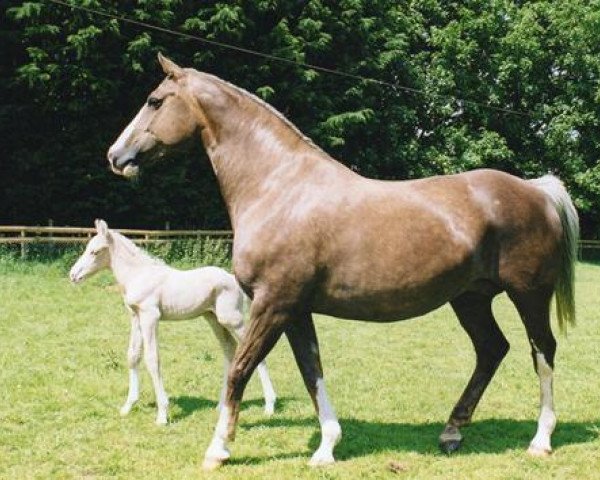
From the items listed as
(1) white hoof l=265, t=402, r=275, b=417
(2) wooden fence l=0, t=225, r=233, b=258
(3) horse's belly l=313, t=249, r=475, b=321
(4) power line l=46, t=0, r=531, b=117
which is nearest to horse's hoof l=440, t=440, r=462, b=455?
(3) horse's belly l=313, t=249, r=475, b=321

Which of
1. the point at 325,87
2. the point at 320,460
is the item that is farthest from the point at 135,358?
the point at 325,87

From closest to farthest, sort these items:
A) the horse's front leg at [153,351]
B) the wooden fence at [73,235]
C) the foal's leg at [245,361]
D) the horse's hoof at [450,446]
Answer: the foal's leg at [245,361] < the horse's hoof at [450,446] < the horse's front leg at [153,351] < the wooden fence at [73,235]

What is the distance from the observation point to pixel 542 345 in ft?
17.9

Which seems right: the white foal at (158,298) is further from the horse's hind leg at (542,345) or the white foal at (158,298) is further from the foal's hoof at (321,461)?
the horse's hind leg at (542,345)

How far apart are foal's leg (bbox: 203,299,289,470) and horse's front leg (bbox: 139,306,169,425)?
1.35 metres

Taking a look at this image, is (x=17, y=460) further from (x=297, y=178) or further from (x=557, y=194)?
(x=557, y=194)

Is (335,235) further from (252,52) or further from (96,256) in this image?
(252,52)

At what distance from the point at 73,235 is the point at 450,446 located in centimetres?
1772

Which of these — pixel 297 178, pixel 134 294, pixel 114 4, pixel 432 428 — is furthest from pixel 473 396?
pixel 114 4

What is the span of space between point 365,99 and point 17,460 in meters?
23.5

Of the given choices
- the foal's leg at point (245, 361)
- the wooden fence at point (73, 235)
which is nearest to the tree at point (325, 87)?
the wooden fence at point (73, 235)

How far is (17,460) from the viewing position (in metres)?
5.22

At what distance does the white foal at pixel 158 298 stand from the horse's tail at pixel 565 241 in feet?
9.36

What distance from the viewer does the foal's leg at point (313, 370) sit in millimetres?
5250
